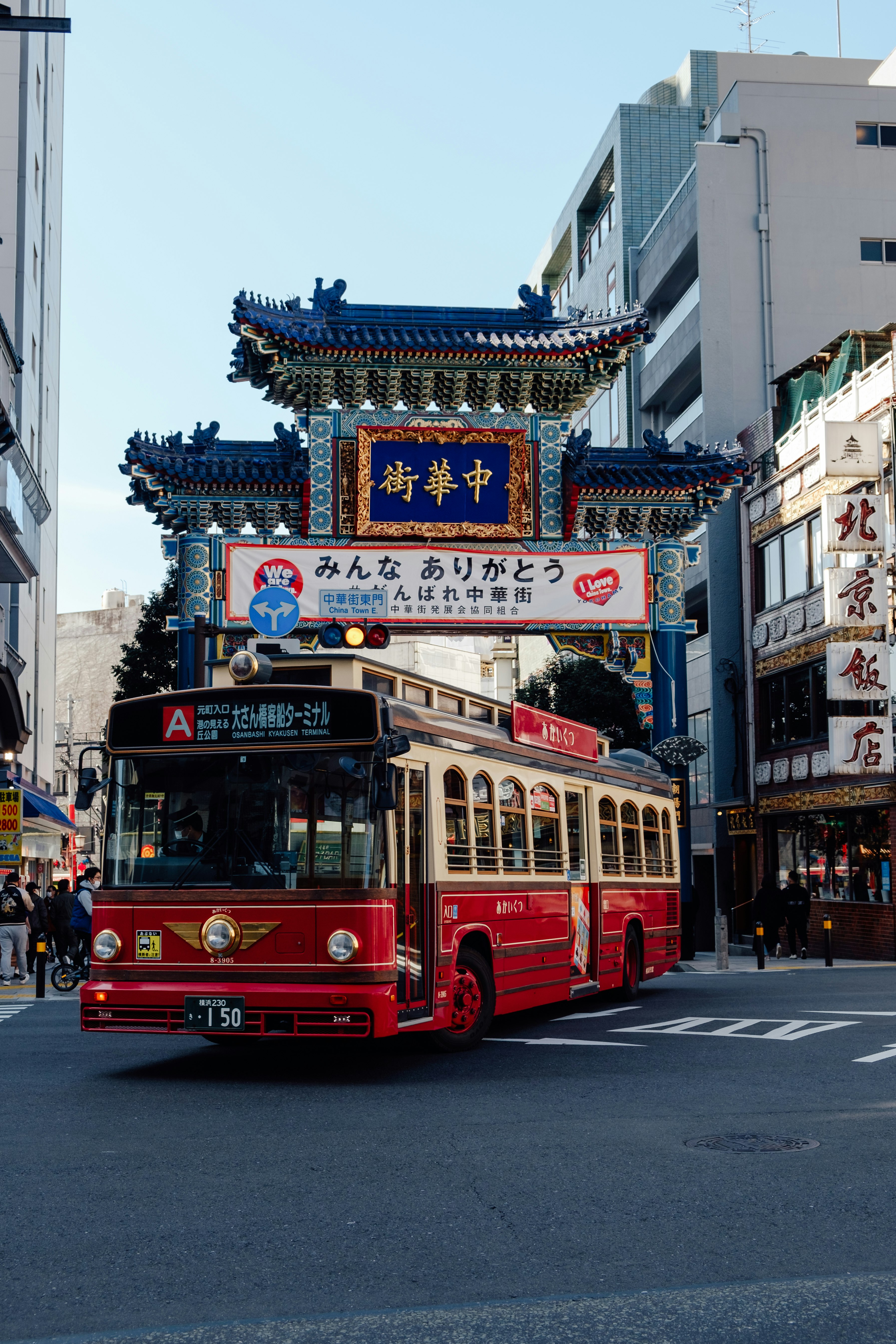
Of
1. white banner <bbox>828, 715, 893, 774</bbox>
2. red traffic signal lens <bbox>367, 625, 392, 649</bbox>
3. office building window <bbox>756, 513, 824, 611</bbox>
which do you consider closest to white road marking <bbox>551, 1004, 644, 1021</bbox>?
red traffic signal lens <bbox>367, 625, 392, 649</bbox>

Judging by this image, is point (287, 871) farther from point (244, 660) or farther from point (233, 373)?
point (233, 373)

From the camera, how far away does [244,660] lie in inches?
437

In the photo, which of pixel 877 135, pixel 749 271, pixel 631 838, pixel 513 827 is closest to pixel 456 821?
pixel 513 827

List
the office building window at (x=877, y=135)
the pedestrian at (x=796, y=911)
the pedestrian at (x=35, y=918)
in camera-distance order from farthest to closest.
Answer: the office building window at (x=877, y=135), the pedestrian at (x=796, y=911), the pedestrian at (x=35, y=918)

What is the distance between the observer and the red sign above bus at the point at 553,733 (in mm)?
14016

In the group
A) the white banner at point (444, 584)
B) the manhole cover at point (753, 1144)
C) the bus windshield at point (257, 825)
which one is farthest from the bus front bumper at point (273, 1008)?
the white banner at point (444, 584)

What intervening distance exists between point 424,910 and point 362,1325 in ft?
21.1

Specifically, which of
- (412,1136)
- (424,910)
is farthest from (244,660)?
(412,1136)

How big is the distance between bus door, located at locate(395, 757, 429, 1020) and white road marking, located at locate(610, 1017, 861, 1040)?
→ 11.7 feet

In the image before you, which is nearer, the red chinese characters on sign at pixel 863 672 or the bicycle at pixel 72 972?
the bicycle at pixel 72 972

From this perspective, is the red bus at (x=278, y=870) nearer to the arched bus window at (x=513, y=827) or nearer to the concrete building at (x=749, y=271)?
the arched bus window at (x=513, y=827)

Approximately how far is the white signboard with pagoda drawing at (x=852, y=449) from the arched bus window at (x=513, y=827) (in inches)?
660

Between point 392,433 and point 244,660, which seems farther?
point 392,433

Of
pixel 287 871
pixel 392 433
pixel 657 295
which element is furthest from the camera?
pixel 657 295
